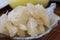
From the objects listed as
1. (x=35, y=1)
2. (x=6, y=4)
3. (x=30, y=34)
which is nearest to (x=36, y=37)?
(x=30, y=34)

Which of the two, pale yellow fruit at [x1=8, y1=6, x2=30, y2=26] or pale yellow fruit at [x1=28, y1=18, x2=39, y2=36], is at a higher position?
pale yellow fruit at [x1=8, y1=6, x2=30, y2=26]

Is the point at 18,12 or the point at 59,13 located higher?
the point at 18,12

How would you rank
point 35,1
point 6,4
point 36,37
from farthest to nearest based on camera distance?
point 6,4, point 35,1, point 36,37

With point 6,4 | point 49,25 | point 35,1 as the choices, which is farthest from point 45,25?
point 6,4

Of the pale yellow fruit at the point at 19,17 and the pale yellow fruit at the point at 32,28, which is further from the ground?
the pale yellow fruit at the point at 19,17

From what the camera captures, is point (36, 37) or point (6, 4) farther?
point (6, 4)

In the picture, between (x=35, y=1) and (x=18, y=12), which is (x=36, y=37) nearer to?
(x=18, y=12)

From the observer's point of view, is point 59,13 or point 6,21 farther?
point 59,13

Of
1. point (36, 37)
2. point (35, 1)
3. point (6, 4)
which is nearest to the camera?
point (36, 37)

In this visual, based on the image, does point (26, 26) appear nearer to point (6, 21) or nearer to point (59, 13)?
point (6, 21)
